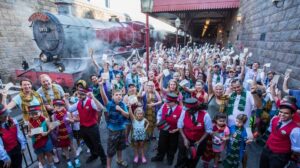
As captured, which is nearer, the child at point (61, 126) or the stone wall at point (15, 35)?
the child at point (61, 126)

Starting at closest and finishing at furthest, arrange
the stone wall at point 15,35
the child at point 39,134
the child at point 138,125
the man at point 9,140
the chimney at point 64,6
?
the man at point 9,140 → the child at point 39,134 → the child at point 138,125 → the stone wall at point 15,35 → the chimney at point 64,6

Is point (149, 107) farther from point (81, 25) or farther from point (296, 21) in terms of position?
point (81, 25)

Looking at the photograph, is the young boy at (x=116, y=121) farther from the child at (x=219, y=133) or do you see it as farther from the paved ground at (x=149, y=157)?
the child at (x=219, y=133)

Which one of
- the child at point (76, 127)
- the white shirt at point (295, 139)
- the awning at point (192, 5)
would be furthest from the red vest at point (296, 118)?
the awning at point (192, 5)

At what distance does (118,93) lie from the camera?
3035 mm

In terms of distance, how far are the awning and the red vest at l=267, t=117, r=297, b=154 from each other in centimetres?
1010

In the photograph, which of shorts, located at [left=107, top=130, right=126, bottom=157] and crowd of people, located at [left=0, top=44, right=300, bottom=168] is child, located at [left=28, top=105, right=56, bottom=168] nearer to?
crowd of people, located at [left=0, top=44, right=300, bottom=168]

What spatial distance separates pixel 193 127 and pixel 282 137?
1.15 m

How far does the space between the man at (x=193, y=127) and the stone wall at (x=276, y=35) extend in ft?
7.82

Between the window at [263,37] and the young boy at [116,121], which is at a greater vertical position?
the window at [263,37]

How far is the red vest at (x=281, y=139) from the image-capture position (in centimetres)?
228

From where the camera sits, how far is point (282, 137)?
2332 millimetres

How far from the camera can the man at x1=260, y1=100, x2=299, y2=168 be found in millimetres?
2242

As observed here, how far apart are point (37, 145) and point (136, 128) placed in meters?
1.66
